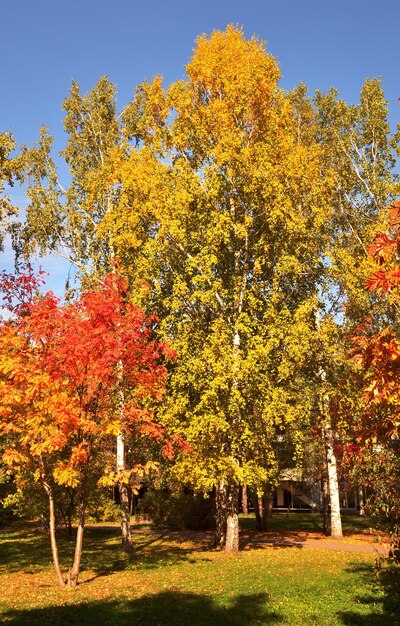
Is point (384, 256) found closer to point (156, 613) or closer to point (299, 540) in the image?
point (156, 613)

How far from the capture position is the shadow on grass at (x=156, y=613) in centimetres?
966

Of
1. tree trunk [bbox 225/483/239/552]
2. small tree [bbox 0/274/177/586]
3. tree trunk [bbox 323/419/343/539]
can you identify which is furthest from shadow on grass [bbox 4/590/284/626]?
tree trunk [bbox 323/419/343/539]

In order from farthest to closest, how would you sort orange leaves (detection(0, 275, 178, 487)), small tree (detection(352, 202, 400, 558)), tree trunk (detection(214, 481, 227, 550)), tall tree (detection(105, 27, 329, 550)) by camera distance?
tree trunk (detection(214, 481, 227, 550)) → tall tree (detection(105, 27, 329, 550)) → orange leaves (detection(0, 275, 178, 487)) → small tree (detection(352, 202, 400, 558))

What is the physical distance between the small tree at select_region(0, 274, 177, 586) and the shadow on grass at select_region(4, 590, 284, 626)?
2.53 m

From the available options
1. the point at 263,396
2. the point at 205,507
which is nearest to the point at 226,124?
the point at 263,396

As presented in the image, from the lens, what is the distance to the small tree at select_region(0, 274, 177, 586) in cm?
1238

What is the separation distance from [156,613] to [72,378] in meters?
5.24

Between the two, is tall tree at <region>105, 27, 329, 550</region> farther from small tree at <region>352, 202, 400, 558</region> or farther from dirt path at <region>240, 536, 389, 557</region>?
small tree at <region>352, 202, 400, 558</region>

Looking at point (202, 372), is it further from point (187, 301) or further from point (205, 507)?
A: point (205, 507)

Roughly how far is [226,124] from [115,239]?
6126 mm

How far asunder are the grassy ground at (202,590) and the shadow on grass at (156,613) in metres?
0.02

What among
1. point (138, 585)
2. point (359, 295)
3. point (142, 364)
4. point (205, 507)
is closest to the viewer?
point (138, 585)

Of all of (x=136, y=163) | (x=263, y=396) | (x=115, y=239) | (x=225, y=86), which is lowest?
(x=263, y=396)

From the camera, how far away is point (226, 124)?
68.9 ft
